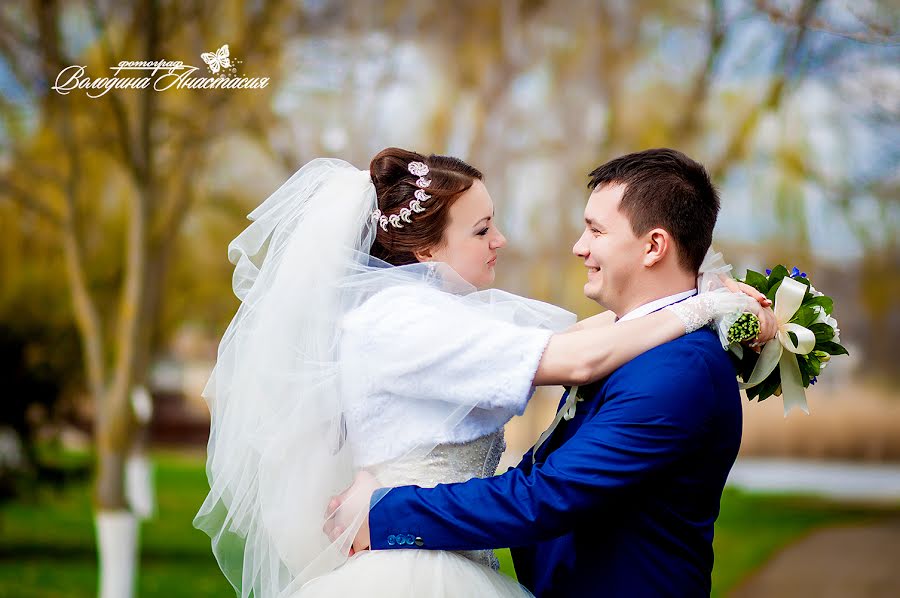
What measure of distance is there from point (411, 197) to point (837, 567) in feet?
27.6

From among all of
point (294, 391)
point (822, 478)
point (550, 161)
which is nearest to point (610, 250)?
point (294, 391)

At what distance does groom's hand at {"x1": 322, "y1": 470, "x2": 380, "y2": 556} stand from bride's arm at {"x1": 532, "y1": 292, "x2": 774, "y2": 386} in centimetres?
48

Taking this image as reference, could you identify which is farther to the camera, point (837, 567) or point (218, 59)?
point (837, 567)

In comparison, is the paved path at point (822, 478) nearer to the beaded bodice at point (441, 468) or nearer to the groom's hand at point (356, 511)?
the beaded bodice at point (441, 468)

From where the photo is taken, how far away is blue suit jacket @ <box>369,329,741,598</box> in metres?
2.12

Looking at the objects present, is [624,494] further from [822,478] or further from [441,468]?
[822,478]

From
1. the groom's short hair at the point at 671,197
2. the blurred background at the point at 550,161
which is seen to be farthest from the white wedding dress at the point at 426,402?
the blurred background at the point at 550,161

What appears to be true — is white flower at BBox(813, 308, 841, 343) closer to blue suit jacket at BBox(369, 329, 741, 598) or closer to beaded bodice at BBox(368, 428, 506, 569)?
blue suit jacket at BBox(369, 329, 741, 598)

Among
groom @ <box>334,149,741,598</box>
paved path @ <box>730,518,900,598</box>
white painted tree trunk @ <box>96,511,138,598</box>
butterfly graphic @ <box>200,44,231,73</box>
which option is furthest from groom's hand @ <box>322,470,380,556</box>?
paved path @ <box>730,518,900,598</box>

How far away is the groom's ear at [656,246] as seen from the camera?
7.55 feet

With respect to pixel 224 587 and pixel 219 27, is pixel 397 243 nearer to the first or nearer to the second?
pixel 224 587

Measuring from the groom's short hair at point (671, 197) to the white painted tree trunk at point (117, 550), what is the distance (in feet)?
18.0

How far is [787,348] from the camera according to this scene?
231 cm

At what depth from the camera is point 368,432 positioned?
2.36 metres
